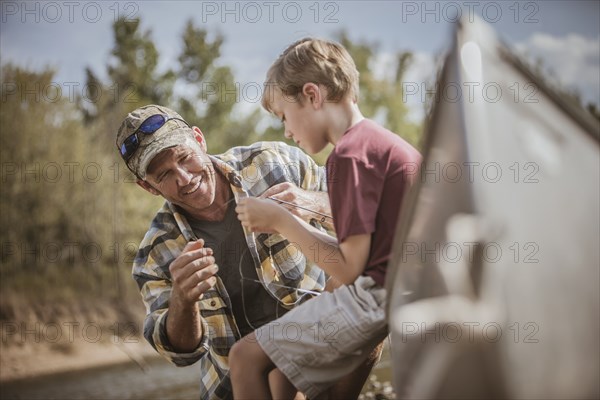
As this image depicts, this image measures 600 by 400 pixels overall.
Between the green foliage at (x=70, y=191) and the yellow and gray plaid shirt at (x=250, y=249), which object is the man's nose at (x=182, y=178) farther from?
the green foliage at (x=70, y=191)

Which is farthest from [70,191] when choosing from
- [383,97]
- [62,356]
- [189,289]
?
[189,289]

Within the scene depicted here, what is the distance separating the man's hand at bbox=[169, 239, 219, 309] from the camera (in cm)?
333

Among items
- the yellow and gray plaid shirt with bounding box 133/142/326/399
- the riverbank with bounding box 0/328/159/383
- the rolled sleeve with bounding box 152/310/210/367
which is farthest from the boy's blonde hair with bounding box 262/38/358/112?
the riverbank with bounding box 0/328/159/383

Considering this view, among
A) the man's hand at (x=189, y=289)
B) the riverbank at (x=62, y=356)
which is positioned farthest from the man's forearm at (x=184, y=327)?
the riverbank at (x=62, y=356)

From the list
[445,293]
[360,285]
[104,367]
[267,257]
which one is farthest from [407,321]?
[104,367]

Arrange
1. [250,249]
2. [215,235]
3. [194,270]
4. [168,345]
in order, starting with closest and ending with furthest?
[194,270] → [168,345] → [250,249] → [215,235]

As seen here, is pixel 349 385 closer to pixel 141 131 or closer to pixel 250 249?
pixel 250 249

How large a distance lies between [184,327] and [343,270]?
50.3 inches

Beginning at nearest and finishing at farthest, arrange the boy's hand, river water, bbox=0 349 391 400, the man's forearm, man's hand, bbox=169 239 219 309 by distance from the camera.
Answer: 1. the boy's hand
2. man's hand, bbox=169 239 219 309
3. the man's forearm
4. river water, bbox=0 349 391 400

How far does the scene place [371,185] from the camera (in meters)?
2.77

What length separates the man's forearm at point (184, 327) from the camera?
3623 mm

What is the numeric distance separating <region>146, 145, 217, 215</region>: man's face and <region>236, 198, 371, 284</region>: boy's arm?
1.10 metres

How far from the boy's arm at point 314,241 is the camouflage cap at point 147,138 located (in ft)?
3.84

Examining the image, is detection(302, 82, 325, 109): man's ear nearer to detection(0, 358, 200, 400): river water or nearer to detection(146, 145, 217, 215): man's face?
detection(146, 145, 217, 215): man's face
